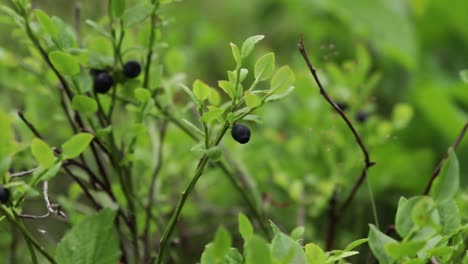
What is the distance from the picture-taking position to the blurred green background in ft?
3.31

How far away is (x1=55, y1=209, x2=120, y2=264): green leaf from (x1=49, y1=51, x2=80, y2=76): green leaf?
0.44 feet

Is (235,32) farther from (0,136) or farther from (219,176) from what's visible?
(0,136)

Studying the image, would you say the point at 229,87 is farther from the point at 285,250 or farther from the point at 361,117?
the point at 361,117

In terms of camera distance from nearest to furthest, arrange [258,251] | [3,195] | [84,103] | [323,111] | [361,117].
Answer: [258,251], [3,195], [84,103], [361,117], [323,111]

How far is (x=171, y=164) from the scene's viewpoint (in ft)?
3.47

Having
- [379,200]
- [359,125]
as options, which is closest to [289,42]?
[379,200]

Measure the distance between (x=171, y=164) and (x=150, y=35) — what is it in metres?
0.39

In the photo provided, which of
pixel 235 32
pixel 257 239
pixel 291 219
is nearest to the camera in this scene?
pixel 257 239

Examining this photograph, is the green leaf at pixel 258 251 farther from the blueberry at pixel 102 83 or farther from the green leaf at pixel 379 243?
the blueberry at pixel 102 83

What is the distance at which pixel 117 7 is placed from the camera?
65 cm

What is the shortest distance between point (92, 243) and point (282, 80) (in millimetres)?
216

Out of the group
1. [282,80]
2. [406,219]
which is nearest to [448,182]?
[406,219]

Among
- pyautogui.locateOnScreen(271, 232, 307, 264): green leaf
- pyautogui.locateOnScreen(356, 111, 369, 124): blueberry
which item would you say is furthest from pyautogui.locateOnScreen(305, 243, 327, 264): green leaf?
pyautogui.locateOnScreen(356, 111, 369, 124): blueberry

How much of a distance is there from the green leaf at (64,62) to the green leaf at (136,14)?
0.07m
